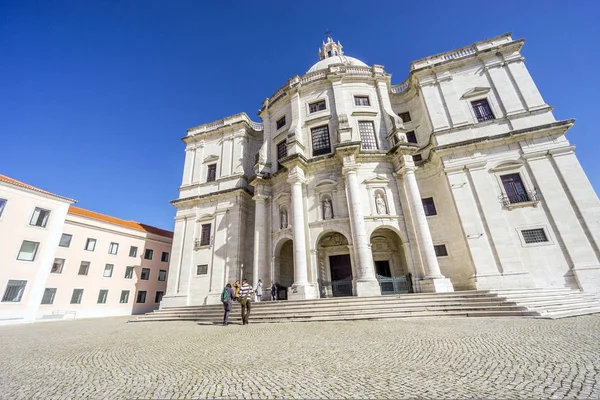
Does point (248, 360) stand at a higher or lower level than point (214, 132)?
lower

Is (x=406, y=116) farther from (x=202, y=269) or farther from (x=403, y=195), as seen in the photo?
(x=202, y=269)

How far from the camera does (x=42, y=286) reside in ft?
65.4

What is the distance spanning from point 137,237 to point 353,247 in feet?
90.6

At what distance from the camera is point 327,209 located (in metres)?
17.3

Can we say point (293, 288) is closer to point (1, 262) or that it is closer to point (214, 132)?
point (214, 132)

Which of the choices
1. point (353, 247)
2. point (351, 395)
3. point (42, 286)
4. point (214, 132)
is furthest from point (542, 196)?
point (42, 286)

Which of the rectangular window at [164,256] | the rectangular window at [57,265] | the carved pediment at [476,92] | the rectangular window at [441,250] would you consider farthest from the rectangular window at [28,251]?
the carved pediment at [476,92]

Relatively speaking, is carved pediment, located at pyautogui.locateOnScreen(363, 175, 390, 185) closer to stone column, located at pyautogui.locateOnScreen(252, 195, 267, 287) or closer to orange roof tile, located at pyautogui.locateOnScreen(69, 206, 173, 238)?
stone column, located at pyautogui.locateOnScreen(252, 195, 267, 287)

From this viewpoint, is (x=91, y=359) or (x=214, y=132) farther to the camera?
(x=214, y=132)

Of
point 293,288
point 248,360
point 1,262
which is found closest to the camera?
point 248,360

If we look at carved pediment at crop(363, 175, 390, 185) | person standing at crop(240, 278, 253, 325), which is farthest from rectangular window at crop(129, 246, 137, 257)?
carved pediment at crop(363, 175, 390, 185)

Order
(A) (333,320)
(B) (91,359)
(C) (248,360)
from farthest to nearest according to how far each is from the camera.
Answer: (A) (333,320), (B) (91,359), (C) (248,360)

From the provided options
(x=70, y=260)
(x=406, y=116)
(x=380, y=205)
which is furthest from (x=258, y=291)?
(x=70, y=260)

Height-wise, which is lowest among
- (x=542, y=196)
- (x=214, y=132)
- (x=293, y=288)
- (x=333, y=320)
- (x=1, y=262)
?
(x=333, y=320)
